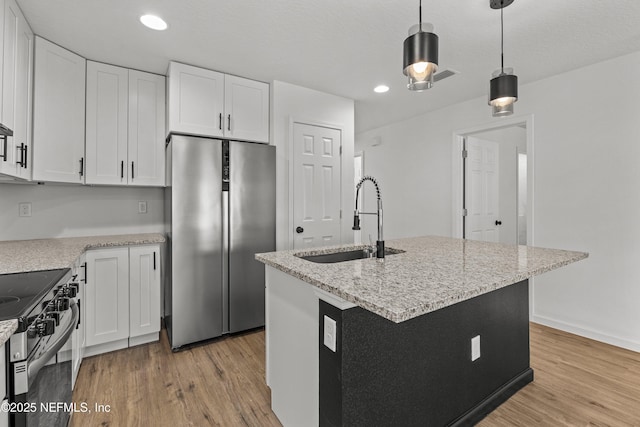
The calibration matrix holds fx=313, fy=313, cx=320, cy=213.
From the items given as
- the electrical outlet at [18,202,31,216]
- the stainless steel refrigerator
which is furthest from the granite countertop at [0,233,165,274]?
the stainless steel refrigerator

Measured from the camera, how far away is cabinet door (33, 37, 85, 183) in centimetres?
228

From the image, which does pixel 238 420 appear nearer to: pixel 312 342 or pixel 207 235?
pixel 312 342

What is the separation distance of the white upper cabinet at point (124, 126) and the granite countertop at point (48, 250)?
1.75 feet

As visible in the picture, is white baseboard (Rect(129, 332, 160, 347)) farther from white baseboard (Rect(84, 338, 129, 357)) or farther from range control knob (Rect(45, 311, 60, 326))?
range control knob (Rect(45, 311, 60, 326))

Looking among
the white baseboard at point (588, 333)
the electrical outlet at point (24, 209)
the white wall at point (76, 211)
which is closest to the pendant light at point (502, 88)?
the white baseboard at point (588, 333)

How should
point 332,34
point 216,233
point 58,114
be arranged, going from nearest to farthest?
point 332,34
point 58,114
point 216,233

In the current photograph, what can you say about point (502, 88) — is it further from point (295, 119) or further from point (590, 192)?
point (295, 119)

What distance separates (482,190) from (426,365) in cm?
337

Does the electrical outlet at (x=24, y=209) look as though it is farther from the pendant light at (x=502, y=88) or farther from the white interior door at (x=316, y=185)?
the pendant light at (x=502, y=88)

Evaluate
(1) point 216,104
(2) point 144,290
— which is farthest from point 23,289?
(1) point 216,104

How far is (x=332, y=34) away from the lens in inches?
89.3

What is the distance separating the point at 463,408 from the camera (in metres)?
1.73

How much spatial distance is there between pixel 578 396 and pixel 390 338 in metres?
1.56

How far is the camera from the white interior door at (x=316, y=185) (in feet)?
10.6
